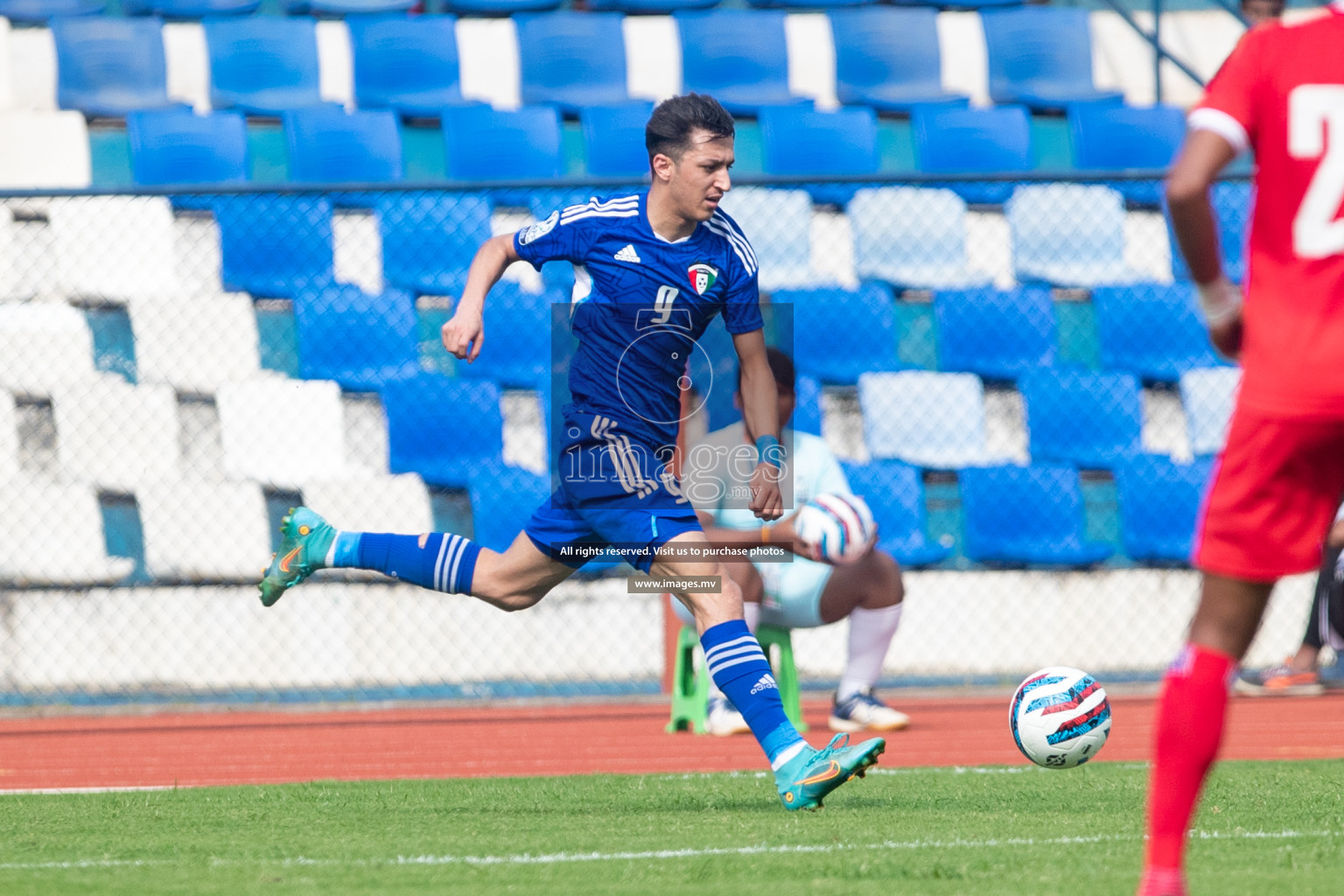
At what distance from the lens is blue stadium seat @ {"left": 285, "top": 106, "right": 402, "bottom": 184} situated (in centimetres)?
1055

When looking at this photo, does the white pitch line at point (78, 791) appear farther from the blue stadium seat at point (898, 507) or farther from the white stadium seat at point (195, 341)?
the blue stadium seat at point (898, 507)

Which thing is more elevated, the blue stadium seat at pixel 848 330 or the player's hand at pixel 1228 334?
the player's hand at pixel 1228 334

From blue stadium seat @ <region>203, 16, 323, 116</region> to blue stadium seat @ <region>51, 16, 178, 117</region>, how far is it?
39 centimetres

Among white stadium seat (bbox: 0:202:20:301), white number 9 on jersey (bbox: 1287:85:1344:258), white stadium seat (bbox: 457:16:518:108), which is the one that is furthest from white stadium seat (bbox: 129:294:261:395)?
white number 9 on jersey (bbox: 1287:85:1344:258)

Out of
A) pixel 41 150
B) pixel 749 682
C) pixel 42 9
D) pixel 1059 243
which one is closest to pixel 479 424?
pixel 41 150

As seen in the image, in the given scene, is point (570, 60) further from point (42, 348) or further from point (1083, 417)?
point (1083, 417)

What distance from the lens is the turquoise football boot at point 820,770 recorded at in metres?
3.87

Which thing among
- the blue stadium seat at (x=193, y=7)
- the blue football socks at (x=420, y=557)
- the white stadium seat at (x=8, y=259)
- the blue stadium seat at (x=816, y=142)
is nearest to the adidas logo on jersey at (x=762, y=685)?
the blue football socks at (x=420, y=557)

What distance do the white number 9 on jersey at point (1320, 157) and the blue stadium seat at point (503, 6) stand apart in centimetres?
986

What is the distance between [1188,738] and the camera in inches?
103

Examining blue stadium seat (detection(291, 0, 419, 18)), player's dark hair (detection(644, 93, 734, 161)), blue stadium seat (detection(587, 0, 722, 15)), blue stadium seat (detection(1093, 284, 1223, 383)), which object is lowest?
blue stadium seat (detection(1093, 284, 1223, 383))

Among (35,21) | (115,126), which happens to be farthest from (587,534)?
(35,21)

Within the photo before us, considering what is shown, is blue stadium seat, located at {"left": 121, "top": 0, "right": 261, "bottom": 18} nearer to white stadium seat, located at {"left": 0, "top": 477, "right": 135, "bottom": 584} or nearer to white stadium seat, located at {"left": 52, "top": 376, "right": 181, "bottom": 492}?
white stadium seat, located at {"left": 52, "top": 376, "right": 181, "bottom": 492}

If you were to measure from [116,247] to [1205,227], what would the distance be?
780cm
